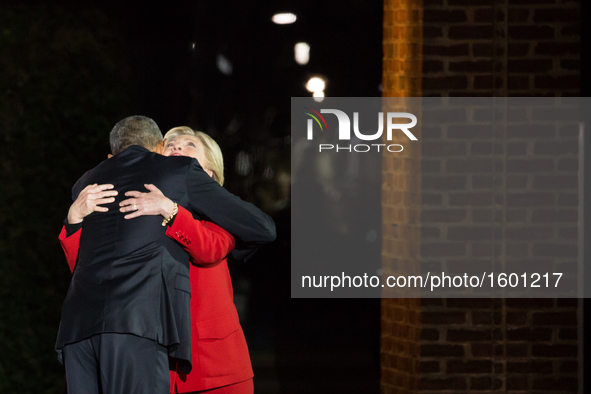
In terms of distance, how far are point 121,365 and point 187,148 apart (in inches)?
45.0

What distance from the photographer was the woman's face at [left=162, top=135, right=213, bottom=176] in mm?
3217

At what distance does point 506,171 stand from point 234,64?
1.76 meters

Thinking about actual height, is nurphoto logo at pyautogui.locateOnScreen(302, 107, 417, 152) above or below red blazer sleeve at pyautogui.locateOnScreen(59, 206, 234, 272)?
above

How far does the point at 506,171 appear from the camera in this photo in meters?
3.57

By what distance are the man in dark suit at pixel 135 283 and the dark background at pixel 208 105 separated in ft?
3.93

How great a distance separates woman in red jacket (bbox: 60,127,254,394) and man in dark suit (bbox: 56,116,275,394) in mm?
58

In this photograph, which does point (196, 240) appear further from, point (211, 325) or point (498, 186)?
point (498, 186)

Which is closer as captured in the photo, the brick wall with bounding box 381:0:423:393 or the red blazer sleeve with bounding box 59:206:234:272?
the red blazer sleeve with bounding box 59:206:234:272

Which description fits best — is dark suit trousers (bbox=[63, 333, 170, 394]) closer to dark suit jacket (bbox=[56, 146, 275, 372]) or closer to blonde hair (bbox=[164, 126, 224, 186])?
dark suit jacket (bbox=[56, 146, 275, 372])

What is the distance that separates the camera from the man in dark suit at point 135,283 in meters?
2.62

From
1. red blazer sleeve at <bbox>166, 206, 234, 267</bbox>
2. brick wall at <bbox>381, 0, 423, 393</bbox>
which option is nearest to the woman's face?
red blazer sleeve at <bbox>166, 206, 234, 267</bbox>

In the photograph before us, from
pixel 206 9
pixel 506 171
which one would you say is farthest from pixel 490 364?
pixel 206 9

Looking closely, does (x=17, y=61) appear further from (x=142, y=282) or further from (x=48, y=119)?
(x=142, y=282)

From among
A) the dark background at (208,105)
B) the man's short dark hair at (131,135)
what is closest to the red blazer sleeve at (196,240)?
→ the man's short dark hair at (131,135)
